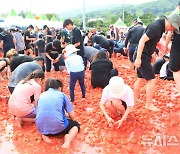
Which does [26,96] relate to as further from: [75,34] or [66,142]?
[75,34]

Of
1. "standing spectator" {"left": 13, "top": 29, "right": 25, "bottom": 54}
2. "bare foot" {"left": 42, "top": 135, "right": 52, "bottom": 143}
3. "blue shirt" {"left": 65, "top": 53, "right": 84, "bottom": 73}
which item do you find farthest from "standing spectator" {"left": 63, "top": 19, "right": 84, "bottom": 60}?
"standing spectator" {"left": 13, "top": 29, "right": 25, "bottom": 54}

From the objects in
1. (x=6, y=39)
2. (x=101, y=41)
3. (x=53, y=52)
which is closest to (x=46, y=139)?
(x=53, y=52)

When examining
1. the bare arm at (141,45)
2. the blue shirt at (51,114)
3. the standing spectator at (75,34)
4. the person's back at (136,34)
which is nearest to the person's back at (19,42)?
the standing spectator at (75,34)

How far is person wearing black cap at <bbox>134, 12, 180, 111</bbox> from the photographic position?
196 inches

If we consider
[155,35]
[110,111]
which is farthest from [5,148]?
[155,35]

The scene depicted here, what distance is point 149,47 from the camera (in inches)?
224

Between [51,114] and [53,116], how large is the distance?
1.7 inches

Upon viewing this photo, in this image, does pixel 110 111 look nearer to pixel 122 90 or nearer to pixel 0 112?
pixel 122 90

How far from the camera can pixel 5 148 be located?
14.7ft

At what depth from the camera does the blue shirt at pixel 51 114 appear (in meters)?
4.45

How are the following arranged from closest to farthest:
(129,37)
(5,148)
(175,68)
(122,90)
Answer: (5,148)
(122,90)
(175,68)
(129,37)

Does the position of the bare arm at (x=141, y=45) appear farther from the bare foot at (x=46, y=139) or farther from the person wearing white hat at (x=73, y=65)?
the bare foot at (x=46, y=139)

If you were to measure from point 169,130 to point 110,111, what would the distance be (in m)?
1.07

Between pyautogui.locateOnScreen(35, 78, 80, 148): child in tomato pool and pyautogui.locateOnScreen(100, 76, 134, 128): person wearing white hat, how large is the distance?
A: 2.26ft
